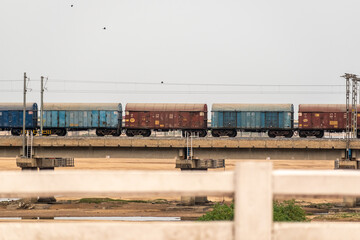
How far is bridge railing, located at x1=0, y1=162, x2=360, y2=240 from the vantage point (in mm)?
4809

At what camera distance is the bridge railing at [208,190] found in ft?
15.8

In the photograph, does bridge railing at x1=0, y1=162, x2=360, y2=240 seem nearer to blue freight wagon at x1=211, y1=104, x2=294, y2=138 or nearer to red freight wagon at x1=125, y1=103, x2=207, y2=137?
red freight wagon at x1=125, y1=103, x2=207, y2=137

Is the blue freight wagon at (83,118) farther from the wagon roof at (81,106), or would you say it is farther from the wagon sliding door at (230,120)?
the wagon sliding door at (230,120)

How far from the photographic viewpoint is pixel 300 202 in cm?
Result: 7925

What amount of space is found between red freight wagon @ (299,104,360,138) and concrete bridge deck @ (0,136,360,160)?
1216 centimetres

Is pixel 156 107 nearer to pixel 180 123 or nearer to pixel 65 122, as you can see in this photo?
pixel 180 123

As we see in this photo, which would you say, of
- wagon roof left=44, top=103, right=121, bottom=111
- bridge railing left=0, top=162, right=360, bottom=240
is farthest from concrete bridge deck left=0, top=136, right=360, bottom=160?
bridge railing left=0, top=162, right=360, bottom=240

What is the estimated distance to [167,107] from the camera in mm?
80438

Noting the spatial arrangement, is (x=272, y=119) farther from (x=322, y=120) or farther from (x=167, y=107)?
(x=167, y=107)

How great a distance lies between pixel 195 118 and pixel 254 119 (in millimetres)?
7667

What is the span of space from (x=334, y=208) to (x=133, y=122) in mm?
27645

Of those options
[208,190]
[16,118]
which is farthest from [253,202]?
[16,118]

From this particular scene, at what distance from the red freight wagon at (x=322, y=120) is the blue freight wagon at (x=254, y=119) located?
180 centimetres

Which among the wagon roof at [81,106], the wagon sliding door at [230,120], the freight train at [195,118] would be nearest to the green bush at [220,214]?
the freight train at [195,118]
